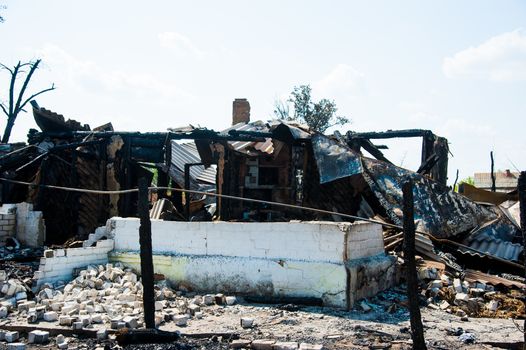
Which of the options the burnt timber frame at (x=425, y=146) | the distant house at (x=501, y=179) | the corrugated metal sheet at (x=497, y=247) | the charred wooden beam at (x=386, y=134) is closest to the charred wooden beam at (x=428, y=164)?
the burnt timber frame at (x=425, y=146)

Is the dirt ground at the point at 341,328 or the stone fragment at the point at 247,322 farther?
the stone fragment at the point at 247,322

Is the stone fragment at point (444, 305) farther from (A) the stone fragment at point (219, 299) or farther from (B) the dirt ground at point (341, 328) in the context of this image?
(A) the stone fragment at point (219, 299)

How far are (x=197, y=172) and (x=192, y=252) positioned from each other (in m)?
13.2

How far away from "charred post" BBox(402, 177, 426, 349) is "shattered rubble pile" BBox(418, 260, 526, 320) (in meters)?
2.48

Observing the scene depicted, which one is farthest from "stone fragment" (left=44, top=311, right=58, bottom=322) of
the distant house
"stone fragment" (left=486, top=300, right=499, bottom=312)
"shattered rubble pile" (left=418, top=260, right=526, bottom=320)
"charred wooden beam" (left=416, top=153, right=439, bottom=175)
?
the distant house

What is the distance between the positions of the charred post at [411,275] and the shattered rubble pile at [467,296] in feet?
8.15

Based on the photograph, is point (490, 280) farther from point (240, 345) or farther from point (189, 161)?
point (189, 161)

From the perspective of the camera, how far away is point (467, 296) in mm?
7711

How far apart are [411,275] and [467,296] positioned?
324cm

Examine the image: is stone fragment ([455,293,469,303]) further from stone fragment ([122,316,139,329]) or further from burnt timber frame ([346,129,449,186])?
burnt timber frame ([346,129,449,186])

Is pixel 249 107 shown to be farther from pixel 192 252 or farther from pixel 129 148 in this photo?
pixel 192 252

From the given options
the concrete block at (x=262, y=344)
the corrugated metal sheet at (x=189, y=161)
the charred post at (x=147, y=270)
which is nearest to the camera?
the concrete block at (x=262, y=344)

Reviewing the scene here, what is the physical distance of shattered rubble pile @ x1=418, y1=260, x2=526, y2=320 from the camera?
750 centimetres

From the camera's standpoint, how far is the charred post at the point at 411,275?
4.95 metres
